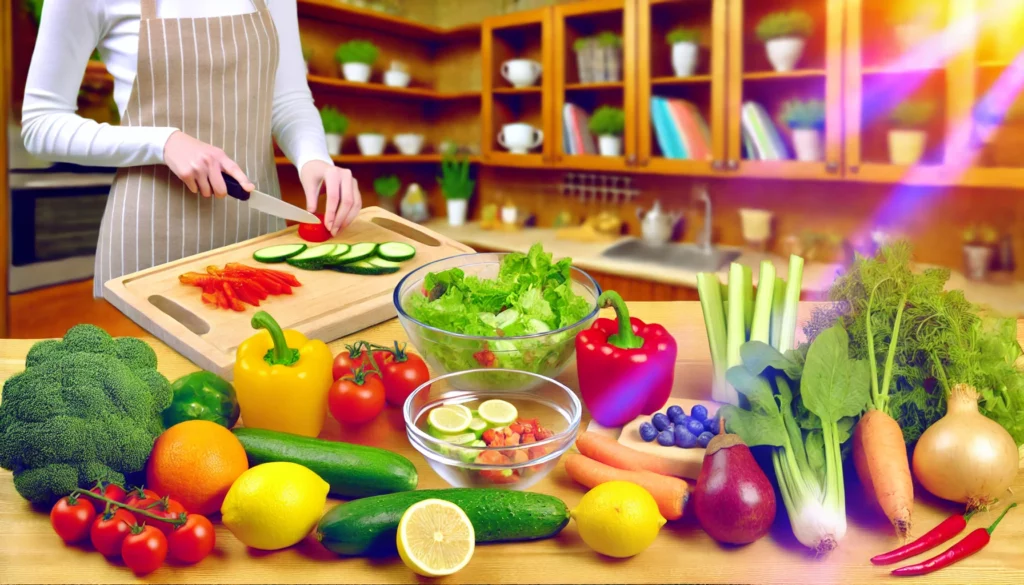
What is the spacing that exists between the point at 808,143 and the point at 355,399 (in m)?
2.37

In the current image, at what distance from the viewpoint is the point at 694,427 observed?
85 centimetres

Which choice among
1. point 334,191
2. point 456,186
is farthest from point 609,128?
point 334,191

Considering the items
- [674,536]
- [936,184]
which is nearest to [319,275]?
[674,536]

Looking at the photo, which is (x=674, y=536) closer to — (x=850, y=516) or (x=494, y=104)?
(x=850, y=516)

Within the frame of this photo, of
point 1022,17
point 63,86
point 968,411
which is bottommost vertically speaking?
point 968,411

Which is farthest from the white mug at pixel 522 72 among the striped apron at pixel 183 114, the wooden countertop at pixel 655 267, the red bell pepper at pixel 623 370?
the red bell pepper at pixel 623 370

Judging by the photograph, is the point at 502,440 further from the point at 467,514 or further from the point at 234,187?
the point at 234,187

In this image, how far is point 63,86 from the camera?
1584mm

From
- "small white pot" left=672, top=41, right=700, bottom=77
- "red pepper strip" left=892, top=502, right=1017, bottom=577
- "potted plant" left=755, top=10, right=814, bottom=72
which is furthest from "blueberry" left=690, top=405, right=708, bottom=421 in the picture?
"small white pot" left=672, top=41, right=700, bottom=77

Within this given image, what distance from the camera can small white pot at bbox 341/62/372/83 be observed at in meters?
3.52

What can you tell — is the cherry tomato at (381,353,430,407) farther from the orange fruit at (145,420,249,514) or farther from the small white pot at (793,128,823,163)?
the small white pot at (793,128,823,163)

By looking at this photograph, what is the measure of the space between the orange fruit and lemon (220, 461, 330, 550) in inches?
1.6

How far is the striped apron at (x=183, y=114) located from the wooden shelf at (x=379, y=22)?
165 cm

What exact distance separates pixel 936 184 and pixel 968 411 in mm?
2044
